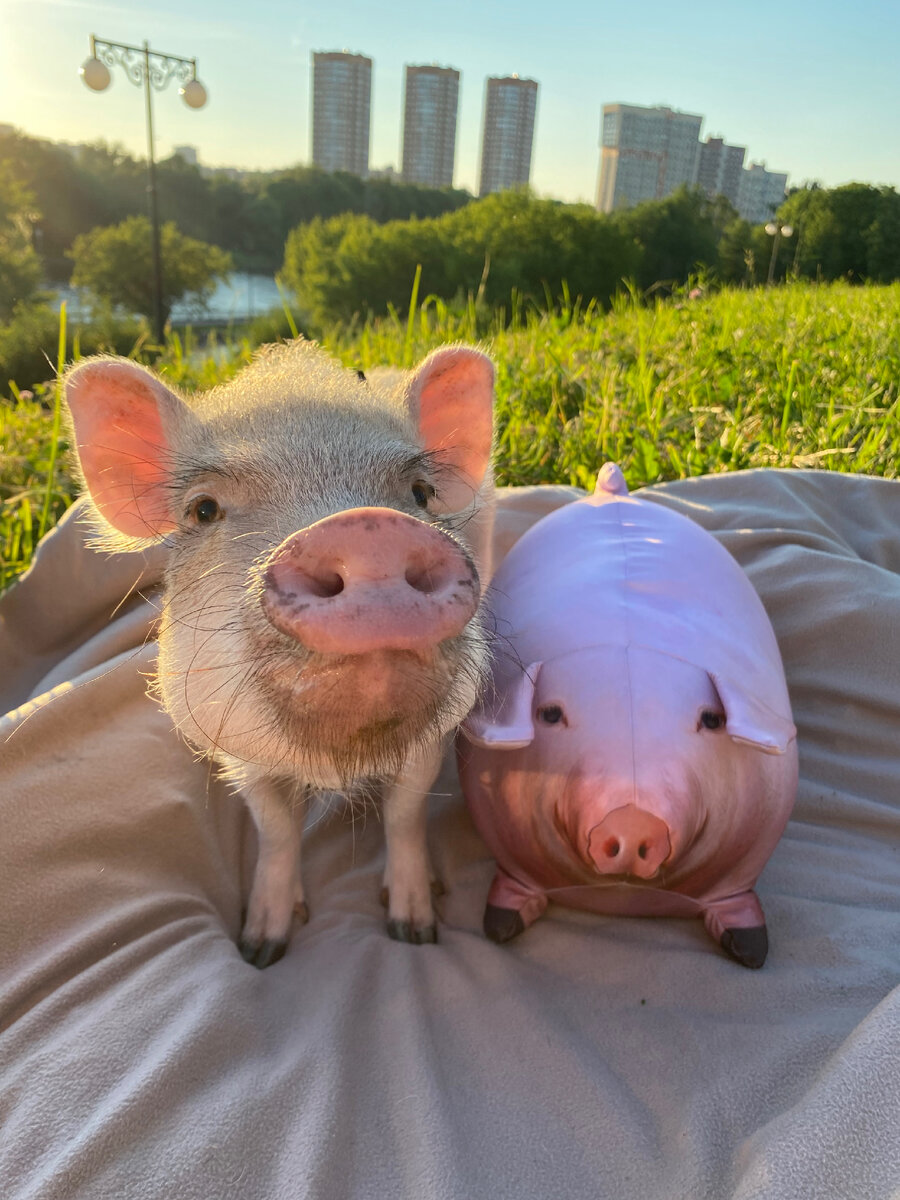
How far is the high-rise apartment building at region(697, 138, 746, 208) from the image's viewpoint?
3938 centimetres

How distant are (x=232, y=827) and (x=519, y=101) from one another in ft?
215

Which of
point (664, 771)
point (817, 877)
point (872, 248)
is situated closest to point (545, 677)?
point (664, 771)

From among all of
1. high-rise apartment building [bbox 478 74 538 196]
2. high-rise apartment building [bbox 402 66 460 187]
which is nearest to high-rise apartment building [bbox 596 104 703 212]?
high-rise apartment building [bbox 478 74 538 196]

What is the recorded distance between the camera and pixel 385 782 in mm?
1538

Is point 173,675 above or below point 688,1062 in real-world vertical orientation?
above

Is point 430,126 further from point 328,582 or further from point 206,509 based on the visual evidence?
point 328,582

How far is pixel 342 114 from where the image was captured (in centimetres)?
6962

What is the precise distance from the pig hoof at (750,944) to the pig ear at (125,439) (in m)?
1.27

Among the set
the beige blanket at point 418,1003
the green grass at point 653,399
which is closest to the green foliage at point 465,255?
the green grass at point 653,399

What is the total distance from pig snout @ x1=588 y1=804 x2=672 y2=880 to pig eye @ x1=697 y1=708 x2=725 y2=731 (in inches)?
7.2

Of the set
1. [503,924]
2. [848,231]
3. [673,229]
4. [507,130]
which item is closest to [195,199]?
[673,229]

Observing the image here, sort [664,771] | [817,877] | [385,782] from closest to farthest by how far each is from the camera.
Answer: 1. [664,771]
2. [385,782]
3. [817,877]

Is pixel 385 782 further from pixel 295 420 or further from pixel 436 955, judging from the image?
pixel 295 420

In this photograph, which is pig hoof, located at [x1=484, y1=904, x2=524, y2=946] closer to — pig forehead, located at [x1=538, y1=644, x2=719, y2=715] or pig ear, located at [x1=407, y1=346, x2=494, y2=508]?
pig forehead, located at [x1=538, y1=644, x2=719, y2=715]
